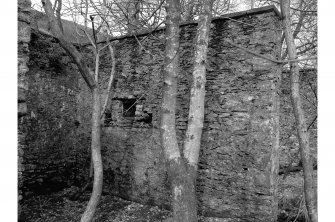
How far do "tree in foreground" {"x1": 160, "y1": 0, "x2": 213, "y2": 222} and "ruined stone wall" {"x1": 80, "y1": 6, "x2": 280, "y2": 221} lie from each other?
511mm

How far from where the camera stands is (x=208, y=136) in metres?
4.58

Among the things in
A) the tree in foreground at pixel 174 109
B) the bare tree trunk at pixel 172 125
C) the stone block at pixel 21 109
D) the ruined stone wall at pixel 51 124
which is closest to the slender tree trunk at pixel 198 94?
the tree in foreground at pixel 174 109

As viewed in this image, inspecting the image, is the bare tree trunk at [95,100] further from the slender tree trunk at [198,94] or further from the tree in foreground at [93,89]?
the slender tree trunk at [198,94]

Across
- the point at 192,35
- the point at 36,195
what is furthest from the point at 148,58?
the point at 36,195

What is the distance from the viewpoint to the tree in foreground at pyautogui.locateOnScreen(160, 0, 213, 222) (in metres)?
3.78

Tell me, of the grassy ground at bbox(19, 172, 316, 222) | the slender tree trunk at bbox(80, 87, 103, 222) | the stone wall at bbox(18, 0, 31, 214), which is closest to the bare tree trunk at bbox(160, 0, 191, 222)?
the grassy ground at bbox(19, 172, 316, 222)

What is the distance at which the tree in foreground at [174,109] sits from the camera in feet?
12.4

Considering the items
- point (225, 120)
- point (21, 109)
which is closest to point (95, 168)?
point (21, 109)

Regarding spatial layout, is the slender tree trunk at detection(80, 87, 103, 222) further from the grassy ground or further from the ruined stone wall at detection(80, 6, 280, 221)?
the ruined stone wall at detection(80, 6, 280, 221)

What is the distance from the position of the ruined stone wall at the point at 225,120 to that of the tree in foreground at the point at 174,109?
0.51 m

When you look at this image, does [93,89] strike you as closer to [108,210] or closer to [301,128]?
[108,210]

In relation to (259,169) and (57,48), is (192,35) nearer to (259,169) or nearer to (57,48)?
(259,169)

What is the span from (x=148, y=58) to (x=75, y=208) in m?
3.04

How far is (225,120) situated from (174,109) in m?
0.92
